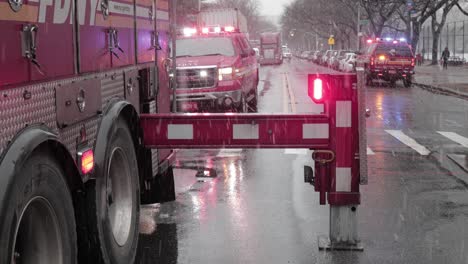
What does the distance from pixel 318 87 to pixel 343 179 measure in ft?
2.63

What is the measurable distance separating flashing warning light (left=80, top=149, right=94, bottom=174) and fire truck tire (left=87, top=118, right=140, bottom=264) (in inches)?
3.4

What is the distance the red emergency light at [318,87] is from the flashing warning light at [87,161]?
2.13 metres

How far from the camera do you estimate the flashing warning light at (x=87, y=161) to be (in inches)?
156

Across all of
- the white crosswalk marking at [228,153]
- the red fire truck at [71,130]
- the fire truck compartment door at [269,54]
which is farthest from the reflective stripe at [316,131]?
the fire truck compartment door at [269,54]

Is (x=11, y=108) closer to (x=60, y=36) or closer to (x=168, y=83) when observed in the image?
(x=60, y=36)

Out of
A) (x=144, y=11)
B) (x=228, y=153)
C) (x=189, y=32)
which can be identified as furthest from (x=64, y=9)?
(x=189, y=32)

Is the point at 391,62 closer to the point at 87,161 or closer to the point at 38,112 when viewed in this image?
the point at 87,161

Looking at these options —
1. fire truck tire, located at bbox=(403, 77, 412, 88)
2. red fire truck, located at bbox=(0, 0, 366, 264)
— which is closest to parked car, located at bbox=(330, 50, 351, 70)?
fire truck tire, located at bbox=(403, 77, 412, 88)

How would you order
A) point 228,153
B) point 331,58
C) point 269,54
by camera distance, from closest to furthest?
point 228,153
point 331,58
point 269,54

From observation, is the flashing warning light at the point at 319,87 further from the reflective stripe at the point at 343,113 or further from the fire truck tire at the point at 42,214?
the fire truck tire at the point at 42,214

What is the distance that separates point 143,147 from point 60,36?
6.10 ft

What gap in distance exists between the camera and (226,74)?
15.4 meters

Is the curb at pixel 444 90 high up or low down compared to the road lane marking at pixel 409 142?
up

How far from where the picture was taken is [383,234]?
6.30m
